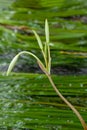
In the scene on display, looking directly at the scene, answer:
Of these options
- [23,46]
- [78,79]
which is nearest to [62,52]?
[23,46]

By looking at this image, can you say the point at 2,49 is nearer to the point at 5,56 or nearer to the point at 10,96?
the point at 5,56

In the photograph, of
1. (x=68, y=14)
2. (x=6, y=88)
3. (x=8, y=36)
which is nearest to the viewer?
(x=6, y=88)

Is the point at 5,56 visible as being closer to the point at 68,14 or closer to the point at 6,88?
the point at 6,88

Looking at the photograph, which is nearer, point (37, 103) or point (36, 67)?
point (37, 103)

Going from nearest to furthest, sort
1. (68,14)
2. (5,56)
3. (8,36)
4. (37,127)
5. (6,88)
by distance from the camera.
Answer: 1. (37,127)
2. (6,88)
3. (5,56)
4. (8,36)
5. (68,14)

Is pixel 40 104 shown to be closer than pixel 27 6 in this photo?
Yes

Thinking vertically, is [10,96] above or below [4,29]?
below

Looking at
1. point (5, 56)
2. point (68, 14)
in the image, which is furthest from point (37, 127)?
point (68, 14)

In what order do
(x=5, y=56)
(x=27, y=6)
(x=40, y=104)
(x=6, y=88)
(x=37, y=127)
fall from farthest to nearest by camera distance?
(x=27, y=6), (x=5, y=56), (x=6, y=88), (x=40, y=104), (x=37, y=127)

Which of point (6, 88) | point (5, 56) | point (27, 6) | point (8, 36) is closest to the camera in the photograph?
point (6, 88)
